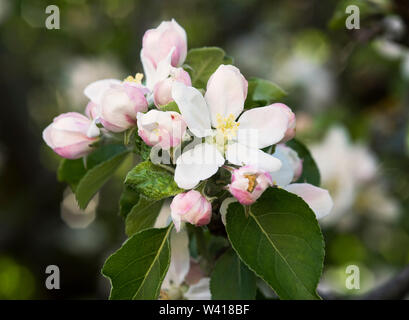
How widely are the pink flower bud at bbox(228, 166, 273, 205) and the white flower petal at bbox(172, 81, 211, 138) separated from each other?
0.11 m

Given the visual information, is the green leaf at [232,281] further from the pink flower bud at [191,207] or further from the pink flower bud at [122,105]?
the pink flower bud at [122,105]

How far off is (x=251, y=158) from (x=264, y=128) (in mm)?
79

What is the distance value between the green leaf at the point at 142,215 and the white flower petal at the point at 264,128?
0.18 m

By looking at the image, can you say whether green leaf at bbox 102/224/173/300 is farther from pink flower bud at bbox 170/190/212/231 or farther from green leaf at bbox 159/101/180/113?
green leaf at bbox 159/101/180/113

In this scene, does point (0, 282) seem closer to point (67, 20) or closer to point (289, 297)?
point (67, 20)

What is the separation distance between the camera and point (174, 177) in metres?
0.81

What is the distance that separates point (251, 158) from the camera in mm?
829

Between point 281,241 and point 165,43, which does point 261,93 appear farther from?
point 281,241

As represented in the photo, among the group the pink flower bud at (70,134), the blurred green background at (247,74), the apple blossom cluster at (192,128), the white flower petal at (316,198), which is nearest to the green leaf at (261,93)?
the apple blossom cluster at (192,128)

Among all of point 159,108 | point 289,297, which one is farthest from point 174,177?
point 289,297

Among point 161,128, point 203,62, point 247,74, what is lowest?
point 161,128

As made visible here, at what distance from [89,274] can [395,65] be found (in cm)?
199

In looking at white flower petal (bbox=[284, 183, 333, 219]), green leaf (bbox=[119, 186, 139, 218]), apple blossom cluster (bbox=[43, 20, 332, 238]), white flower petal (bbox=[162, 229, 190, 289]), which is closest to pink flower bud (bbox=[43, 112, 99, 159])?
apple blossom cluster (bbox=[43, 20, 332, 238])

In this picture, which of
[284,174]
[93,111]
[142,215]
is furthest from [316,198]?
[93,111]
